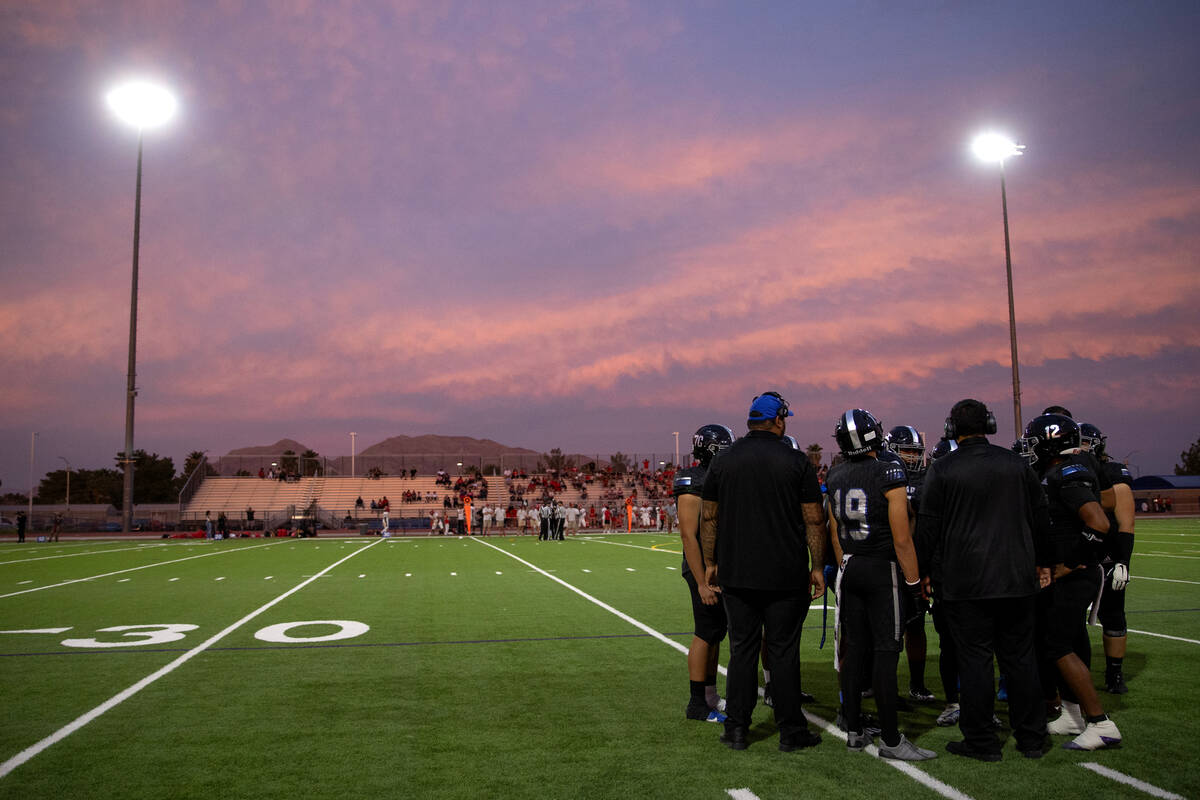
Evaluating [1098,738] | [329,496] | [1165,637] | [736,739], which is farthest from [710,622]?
[329,496]

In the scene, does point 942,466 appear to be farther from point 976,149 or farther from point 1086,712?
point 976,149

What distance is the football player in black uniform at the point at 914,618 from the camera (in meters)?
6.58

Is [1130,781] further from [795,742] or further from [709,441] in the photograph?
[709,441]

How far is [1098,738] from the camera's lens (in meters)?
5.14

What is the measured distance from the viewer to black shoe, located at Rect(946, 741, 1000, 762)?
4.98m

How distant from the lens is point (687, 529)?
18.8 feet

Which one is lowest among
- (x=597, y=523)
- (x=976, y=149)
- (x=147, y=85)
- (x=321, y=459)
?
(x=597, y=523)

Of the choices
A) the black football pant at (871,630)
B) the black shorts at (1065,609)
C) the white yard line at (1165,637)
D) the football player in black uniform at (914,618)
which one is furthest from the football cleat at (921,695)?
the white yard line at (1165,637)

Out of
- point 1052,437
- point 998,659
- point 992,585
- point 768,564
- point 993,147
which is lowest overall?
point 998,659

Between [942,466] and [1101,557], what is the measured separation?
1.50 m

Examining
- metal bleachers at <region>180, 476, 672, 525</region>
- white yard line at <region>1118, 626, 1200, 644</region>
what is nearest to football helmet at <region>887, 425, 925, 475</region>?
white yard line at <region>1118, 626, 1200, 644</region>

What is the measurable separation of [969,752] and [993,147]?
121ft

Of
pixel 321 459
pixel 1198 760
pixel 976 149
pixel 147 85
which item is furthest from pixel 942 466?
pixel 321 459

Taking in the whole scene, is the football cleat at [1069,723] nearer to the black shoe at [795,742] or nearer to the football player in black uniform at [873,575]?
the football player in black uniform at [873,575]
